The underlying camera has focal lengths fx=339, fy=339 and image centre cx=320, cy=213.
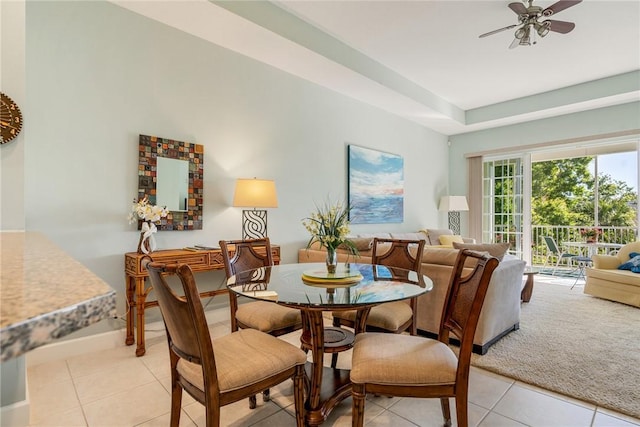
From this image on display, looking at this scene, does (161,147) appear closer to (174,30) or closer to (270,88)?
(174,30)

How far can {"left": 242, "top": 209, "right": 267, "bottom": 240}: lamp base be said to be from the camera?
3803 mm

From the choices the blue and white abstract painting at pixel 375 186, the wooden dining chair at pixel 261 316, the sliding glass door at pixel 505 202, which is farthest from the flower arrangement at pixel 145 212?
the sliding glass door at pixel 505 202

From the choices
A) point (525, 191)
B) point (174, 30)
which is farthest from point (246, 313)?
point (525, 191)

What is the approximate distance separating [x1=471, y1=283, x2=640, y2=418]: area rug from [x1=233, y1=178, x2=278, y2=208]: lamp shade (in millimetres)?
2302

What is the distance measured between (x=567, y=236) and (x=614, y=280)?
324 centimetres

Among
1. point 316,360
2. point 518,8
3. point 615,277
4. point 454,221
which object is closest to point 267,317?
point 316,360

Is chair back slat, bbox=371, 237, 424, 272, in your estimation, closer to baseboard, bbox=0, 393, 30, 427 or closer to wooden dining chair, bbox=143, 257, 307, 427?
wooden dining chair, bbox=143, 257, 307, 427

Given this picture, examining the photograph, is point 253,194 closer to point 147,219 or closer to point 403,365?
point 147,219

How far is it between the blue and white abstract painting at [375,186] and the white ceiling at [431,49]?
86 cm

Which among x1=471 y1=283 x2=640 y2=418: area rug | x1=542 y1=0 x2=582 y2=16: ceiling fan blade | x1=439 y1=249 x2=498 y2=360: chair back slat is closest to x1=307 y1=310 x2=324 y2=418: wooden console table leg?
x1=439 y1=249 x2=498 y2=360: chair back slat

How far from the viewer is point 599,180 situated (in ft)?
21.4

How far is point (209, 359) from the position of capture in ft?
4.38

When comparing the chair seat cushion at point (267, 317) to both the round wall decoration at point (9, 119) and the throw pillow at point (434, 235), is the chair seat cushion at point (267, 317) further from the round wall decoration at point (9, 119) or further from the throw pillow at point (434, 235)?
the throw pillow at point (434, 235)

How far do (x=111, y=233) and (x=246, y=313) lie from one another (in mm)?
1493
